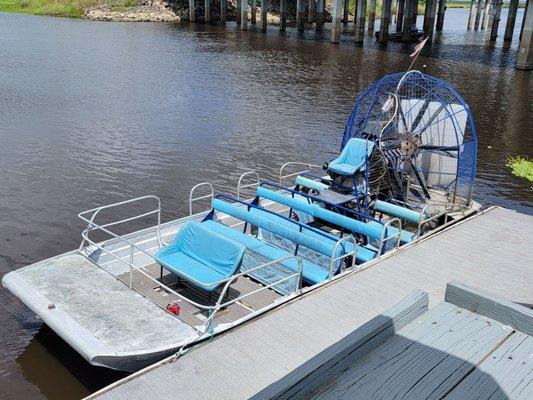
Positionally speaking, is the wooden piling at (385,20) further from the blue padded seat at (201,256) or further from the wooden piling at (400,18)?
the blue padded seat at (201,256)

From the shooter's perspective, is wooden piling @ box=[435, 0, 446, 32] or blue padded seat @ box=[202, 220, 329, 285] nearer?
blue padded seat @ box=[202, 220, 329, 285]

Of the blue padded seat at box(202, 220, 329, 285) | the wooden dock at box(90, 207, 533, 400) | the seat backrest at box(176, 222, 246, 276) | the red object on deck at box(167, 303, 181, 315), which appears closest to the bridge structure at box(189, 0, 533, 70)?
the wooden dock at box(90, 207, 533, 400)

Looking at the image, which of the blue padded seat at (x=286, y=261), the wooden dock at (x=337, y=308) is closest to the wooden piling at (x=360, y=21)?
the wooden dock at (x=337, y=308)

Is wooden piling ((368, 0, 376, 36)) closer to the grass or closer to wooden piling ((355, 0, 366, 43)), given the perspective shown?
wooden piling ((355, 0, 366, 43))

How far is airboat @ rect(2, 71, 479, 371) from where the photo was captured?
7781 millimetres

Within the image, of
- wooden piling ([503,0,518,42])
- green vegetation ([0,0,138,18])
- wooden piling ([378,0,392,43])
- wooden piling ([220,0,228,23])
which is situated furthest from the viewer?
green vegetation ([0,0,138,18])

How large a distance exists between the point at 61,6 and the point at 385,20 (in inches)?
→ 1797

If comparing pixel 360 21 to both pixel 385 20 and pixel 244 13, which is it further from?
pixel 244 13

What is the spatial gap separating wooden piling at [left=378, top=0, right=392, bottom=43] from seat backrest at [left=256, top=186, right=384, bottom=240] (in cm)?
5046

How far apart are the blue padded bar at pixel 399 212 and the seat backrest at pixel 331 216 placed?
1153 mm

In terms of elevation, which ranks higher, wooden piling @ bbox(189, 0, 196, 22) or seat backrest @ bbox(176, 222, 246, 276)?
wooden piling @ bbox(189, 0, 196, 22)

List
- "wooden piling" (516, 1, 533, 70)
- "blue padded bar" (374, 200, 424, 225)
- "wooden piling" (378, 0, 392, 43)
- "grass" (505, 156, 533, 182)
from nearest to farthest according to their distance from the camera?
1. "blue padded bar" (374, 200, 424, 225)
2. "grass" (505, 156, 533, 182)
3. "wooden piling" (516, 1, 533, 70)
4. "wooden piling" (378, 0, 392, 43)

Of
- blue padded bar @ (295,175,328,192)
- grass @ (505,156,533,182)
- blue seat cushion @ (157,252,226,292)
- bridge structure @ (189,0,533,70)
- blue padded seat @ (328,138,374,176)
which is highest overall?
bridge structure @ (189,0,533,70)

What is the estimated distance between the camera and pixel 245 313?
30.0 ft
